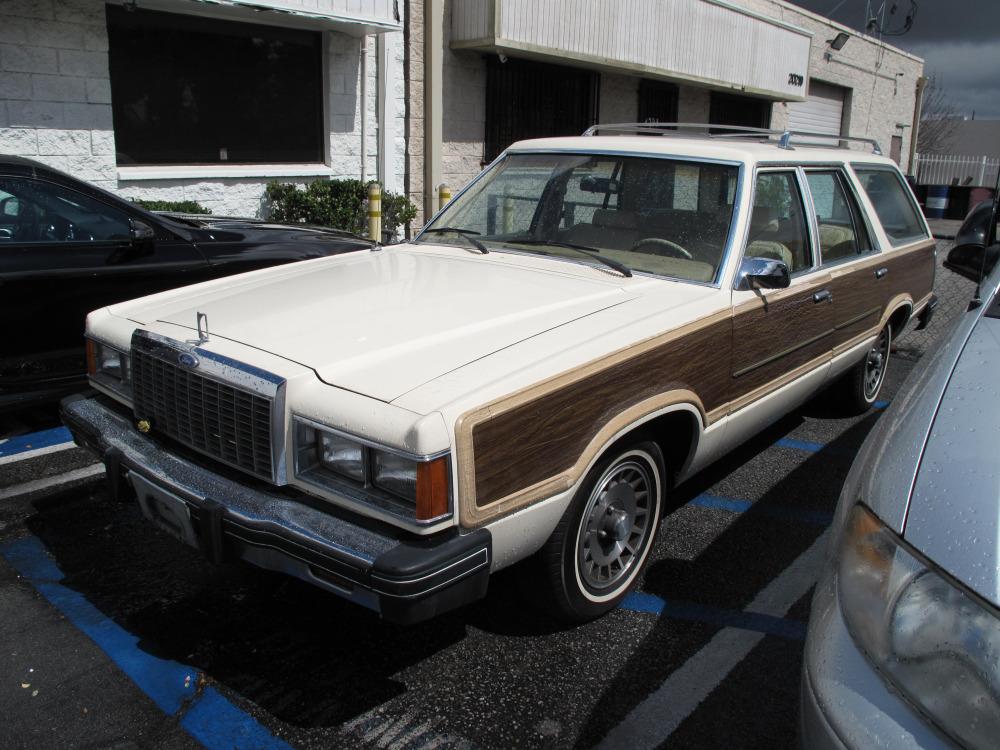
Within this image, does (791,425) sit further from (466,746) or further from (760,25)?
(760,25)

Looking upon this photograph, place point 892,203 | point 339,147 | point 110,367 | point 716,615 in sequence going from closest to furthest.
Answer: point 716,615, point 110,367, point 892,203, point 339,147

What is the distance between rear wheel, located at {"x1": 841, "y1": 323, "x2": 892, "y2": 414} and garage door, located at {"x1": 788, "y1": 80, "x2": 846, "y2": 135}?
17.5 m

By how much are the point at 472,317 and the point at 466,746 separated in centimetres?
140

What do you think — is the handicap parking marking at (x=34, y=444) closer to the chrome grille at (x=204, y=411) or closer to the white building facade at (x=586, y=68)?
the chrome grille at (x=204, y=411)

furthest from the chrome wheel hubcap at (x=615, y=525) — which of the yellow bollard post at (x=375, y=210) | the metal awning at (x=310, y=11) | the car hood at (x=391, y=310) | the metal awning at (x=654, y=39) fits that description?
the metal awning at (x=654, y=39)

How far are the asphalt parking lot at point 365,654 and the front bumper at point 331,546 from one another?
1.54 feet

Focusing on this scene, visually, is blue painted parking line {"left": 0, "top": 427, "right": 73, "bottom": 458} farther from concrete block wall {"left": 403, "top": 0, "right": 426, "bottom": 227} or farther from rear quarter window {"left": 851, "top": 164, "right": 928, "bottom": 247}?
concrete block wall {"left": 403, "top": 0, "right": 426, "bottom": 227}

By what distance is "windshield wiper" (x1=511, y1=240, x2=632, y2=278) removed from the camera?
3686mm

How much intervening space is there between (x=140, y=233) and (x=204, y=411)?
8.80ft

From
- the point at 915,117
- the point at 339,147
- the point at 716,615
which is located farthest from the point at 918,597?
the point at 915,117

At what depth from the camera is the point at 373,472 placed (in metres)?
2.51

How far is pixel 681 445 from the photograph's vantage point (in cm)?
350

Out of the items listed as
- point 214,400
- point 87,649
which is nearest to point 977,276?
point 214,400

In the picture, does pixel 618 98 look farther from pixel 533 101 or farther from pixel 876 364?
pixel 876 364
